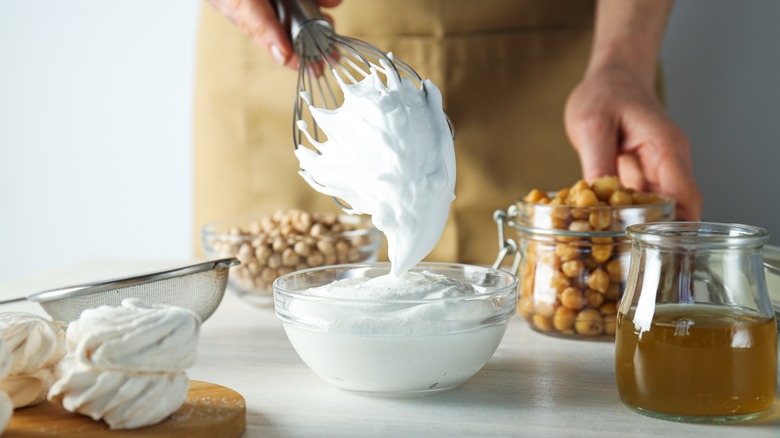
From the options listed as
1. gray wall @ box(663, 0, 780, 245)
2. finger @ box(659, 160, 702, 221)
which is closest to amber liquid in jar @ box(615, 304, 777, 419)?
finger @ box(659, 160, 702, 221)

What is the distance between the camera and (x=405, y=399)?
749 millimetres

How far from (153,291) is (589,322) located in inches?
19.1

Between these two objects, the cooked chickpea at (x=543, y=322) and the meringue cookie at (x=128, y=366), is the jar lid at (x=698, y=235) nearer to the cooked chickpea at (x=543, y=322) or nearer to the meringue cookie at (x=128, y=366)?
the cooked chickpea at (x=543, y=322)

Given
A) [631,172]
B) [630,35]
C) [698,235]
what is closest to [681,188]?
[631,172]

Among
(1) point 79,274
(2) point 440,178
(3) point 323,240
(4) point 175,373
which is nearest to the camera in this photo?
(4) point 175,373

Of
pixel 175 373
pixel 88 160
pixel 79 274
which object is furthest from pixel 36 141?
pixel 175 373

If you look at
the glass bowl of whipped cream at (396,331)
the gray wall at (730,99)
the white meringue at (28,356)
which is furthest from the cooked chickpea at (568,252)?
the gray wall at (730,99)

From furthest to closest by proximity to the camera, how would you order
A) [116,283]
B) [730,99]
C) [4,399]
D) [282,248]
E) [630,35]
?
[730,99], [630,35], [282,248], [116,283], [4,399]

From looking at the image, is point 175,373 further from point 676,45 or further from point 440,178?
point 676,45

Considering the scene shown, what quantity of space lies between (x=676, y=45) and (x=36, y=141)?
1.52 metres

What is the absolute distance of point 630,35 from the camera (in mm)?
1360

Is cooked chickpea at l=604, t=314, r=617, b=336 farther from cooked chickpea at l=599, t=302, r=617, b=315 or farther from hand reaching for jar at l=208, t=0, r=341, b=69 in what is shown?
hand reaching for jar at l=208, t=0, r=341, b=69

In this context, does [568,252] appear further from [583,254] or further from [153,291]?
[153,291]

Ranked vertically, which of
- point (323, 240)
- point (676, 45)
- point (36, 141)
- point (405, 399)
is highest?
point (676, 45)
